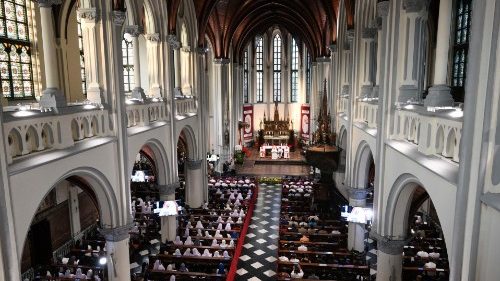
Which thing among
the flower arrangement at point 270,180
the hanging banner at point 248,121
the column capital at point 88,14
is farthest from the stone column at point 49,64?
the hanging banner at point 248,121

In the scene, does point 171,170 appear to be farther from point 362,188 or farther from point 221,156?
point 221,156

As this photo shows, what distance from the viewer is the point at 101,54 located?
10.9 metres

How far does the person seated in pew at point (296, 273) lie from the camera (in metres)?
13.5

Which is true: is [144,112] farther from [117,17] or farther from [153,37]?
[117,17]

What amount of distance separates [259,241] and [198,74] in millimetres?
9562

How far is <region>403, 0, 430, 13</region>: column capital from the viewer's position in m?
9.29

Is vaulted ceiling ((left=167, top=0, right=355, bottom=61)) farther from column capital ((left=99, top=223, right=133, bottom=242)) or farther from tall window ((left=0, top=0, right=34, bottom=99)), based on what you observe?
column capital ((left=99, top=223, right=133, bottom=242))

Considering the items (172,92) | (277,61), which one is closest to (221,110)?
(172,92)

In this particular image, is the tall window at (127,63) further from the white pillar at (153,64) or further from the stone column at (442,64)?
the stone column at (442,64)

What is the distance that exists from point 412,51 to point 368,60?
4519 millimetres

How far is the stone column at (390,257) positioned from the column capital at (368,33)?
765 cm

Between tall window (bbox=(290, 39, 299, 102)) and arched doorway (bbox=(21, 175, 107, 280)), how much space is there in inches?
1213

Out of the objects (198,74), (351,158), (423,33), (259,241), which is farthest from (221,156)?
(423,33)

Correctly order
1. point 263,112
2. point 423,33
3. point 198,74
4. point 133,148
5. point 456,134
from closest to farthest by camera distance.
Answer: point 456,134, point 423,33, point 133,148, point 198,74, point 263,112
